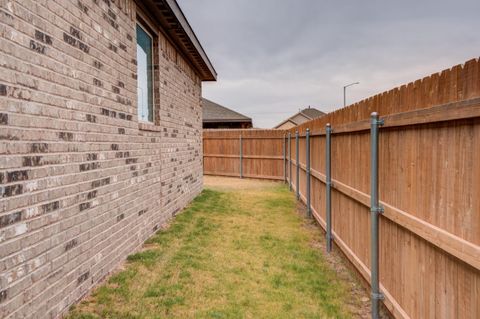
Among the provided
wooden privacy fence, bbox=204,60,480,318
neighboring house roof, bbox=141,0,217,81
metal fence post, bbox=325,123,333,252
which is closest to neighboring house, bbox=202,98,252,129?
neighboring house roof, bbox=141,0,217,81

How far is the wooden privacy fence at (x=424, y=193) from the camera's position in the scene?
7.04ft

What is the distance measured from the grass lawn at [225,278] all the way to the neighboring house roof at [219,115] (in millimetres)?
18893

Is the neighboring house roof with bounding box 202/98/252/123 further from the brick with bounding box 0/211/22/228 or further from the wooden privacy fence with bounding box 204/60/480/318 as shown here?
the brick with bounding box 0/211/22/228

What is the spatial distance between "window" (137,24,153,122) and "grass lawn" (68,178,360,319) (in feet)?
7.05

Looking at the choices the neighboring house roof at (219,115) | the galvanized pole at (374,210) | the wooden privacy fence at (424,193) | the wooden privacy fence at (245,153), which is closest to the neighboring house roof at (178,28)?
the wooden privacy fence at (424,193)

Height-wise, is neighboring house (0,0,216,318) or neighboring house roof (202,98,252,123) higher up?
neighboring house roof (202,98,252,123)

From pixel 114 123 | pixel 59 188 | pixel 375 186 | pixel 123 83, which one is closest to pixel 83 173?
pixel 59 188

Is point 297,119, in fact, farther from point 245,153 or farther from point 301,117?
point 245,153

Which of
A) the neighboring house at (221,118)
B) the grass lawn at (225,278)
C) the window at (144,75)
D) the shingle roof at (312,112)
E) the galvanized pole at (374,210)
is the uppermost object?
the shingle roof at (312,112)

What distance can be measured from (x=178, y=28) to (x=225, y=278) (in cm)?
488

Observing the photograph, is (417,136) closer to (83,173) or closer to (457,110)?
(457,110)

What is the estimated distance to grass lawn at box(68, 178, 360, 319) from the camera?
3712 millimetres

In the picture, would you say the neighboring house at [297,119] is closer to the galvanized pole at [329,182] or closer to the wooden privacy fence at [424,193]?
the galvanized pole at [329,182]

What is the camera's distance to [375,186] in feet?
11.8
